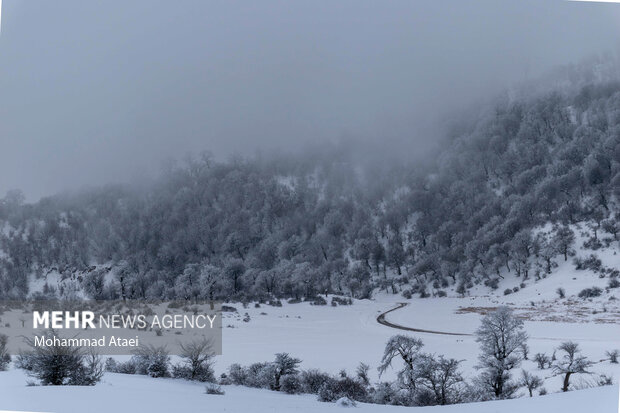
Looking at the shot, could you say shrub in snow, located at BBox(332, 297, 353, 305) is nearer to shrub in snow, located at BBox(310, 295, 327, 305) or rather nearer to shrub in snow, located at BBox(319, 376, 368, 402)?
shrub in snow, located at BBox(310, 295, 327, 305)

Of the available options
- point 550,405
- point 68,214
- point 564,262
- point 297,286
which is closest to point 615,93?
point 564,262

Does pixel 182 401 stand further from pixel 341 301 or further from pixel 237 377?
pixel 341 301

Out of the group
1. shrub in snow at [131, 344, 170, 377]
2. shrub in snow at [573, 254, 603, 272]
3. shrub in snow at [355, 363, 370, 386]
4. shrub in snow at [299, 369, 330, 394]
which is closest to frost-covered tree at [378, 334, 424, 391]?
shrub in snow at [355, 363, 370, 386]

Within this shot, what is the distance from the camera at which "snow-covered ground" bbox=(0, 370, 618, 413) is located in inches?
379

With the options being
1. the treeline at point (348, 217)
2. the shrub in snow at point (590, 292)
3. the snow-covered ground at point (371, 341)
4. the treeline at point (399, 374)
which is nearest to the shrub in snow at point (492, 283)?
the snow-covered ground at point (371, 341)

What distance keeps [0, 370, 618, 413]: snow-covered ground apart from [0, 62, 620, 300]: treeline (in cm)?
3109

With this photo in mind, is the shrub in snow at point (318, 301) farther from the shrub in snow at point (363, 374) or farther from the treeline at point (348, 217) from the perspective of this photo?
the shrub in snow at point (363, 374)

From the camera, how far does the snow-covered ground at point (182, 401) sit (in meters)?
9.63

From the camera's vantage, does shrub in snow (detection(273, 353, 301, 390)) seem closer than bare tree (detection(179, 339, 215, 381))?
No

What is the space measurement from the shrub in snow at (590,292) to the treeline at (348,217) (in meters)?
10.9

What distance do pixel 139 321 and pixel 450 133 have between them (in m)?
77.6

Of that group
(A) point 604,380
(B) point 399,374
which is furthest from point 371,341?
(A) point 604,380

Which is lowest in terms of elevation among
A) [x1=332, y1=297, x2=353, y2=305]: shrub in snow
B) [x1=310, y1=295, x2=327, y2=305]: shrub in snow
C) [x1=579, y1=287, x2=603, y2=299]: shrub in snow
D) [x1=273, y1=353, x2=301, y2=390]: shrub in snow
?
[x1=332, y1=297, x2=353, y2=305]: shrub in snow

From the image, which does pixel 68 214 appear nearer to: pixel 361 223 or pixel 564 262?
pixel 361 223
